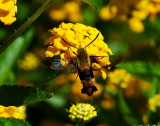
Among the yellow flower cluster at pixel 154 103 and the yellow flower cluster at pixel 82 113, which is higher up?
the yellow flower cluster at pixel 82 113

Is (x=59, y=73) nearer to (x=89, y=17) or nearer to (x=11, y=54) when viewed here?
(x=11, y=54)

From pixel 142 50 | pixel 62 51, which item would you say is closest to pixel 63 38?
pixel 62 51

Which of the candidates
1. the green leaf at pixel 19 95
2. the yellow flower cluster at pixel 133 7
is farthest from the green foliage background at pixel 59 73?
the yellow flower cluster at pixel 133 7

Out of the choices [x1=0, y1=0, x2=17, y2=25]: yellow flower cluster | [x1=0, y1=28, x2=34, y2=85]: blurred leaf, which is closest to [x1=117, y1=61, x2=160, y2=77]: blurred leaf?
[x1=0, y1=28, x2=34, y2=85]: blurred leaf

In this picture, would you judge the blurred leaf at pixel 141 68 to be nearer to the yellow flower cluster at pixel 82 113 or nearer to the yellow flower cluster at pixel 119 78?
the yellow flower cluster at pixel 119 78

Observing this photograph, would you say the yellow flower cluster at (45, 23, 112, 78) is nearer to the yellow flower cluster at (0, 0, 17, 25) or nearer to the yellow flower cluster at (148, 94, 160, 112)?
the yellow flower cluster at (0, 0, 17, 25)

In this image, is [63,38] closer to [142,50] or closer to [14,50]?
[14,50]
